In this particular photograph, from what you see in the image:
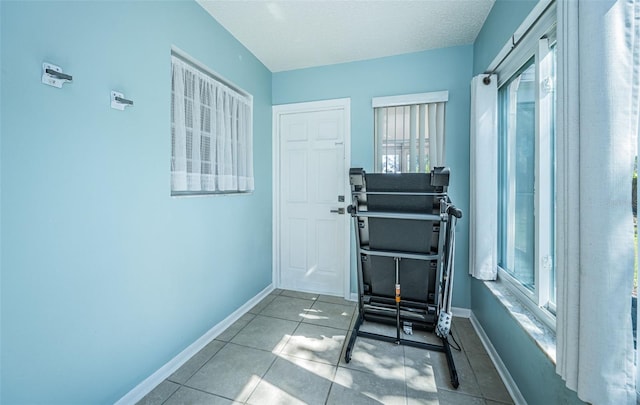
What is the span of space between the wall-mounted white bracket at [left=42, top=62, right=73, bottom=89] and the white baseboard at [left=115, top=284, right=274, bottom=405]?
169 centimetres

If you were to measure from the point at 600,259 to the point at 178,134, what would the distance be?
230cm

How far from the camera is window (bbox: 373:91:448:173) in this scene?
262 centimetres

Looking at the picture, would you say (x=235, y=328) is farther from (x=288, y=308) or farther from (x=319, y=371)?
(x=319, y=371)

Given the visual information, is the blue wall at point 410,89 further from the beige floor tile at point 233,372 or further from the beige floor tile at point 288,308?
the beige floor tile at point 233,372

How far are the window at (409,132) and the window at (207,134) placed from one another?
1425 mm

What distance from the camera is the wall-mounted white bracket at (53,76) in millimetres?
1117

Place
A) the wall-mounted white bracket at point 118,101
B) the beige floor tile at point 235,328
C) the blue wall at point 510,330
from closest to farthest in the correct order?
the blue wall at point 510,330 < the wall-mounted white bracket at point 118,101 < the beige floor tile at point 235,328

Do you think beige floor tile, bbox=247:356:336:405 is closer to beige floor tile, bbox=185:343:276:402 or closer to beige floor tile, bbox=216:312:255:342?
beige floor tile, bbox=185:343:276:402

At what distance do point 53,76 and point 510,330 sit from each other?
285cm

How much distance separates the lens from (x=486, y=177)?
211 centimetres

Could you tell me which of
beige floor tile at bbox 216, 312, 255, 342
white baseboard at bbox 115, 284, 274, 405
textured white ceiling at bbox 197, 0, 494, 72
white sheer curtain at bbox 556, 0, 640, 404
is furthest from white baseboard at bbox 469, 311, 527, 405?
textured white ceiling at bbox 197, 0, 494, 72

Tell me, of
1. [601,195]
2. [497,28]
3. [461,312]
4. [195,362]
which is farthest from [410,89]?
[195,362]

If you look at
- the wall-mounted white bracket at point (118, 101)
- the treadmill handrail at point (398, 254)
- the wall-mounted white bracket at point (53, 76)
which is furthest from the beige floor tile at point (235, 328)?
the wall-mounted white bracket at point (53, 76)

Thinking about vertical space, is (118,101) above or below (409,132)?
below
